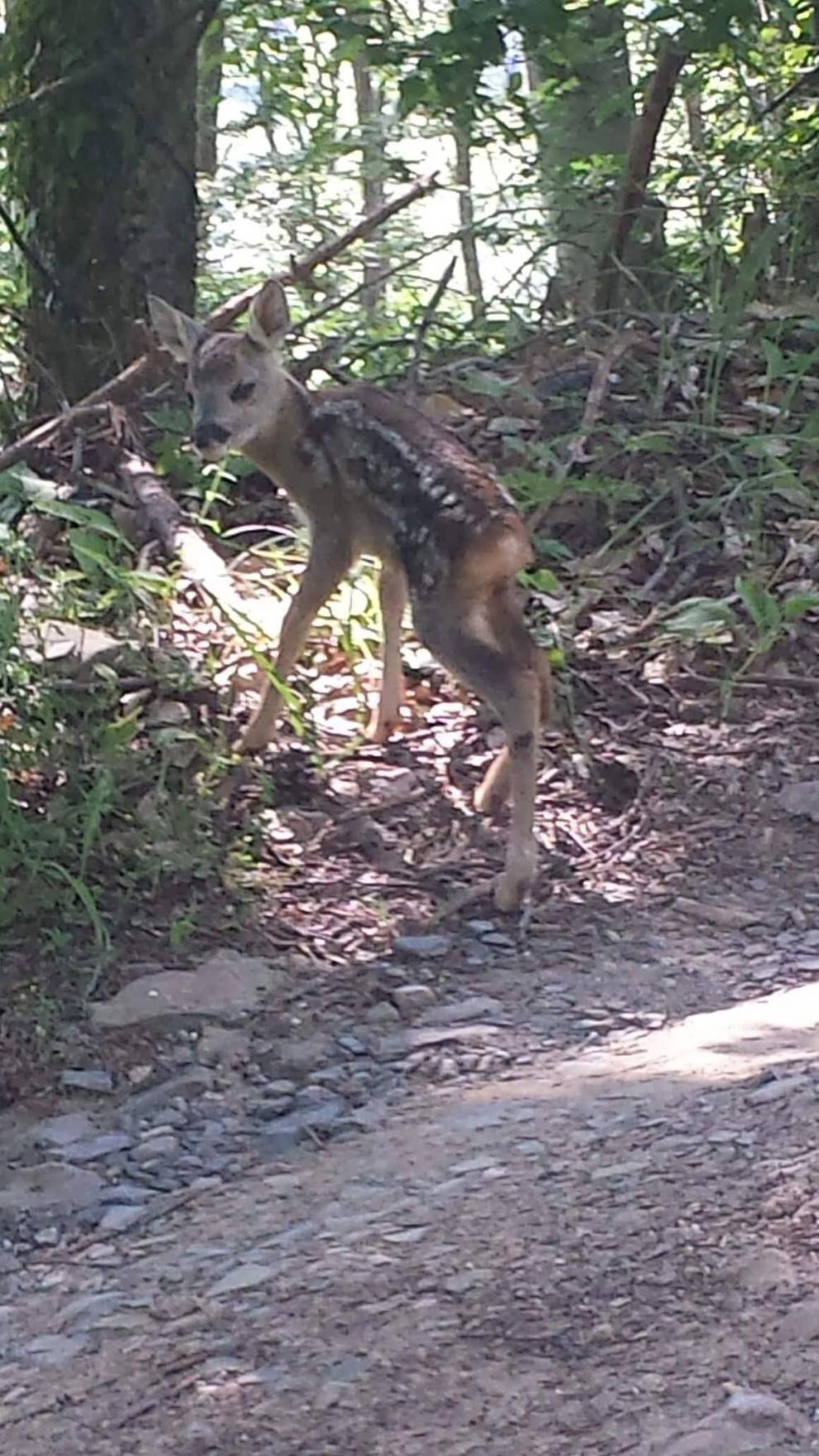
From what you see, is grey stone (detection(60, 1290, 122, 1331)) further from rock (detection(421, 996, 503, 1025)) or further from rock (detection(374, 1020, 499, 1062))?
rock (detection(421, 996, 503, 1025))

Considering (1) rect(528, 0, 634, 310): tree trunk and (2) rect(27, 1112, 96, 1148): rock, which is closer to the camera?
(2) rect(27, 1112, 96, 1148): rock

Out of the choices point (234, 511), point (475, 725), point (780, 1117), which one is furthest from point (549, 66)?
point (780, 1117)

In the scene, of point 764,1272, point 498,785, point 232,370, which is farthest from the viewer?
point 232,370

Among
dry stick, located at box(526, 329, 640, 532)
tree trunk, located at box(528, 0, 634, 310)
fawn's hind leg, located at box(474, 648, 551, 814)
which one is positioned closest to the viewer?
fawn's hind leg, located at box(474, 648, 551, 814)

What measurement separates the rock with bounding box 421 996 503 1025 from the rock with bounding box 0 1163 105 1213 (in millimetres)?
1029

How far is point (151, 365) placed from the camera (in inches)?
288

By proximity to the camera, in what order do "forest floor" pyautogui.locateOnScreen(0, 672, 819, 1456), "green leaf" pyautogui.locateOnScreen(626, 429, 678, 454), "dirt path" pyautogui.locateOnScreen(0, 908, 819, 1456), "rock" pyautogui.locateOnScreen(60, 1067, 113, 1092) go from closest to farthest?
"dirt path" pyautogui.locateOnScreen(0, 908, 819, 1456)
"forest floor" pyautogui.locateOnScreen(0, 672, 819, 1456)
"rock" pyautogui.locateOnScreen(60, 1067, 113, 1092)
"green leaf" pyautogui.locateOnScreen(626, 429, 678, 454)

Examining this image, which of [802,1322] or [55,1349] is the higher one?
[802,1322]

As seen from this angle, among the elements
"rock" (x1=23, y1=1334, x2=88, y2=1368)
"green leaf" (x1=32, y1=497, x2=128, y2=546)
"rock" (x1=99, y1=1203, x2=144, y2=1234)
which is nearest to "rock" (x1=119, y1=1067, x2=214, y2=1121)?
"rock" (x1=99, y1=1203, x2=144, y2=1234)

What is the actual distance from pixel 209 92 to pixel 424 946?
23.3 ft

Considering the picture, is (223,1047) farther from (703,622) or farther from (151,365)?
(151,365)

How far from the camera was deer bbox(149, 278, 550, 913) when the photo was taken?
5.80 metres

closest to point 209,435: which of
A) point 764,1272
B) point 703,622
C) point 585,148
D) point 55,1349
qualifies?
point 703,622

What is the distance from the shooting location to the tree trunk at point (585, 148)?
8.62 m
